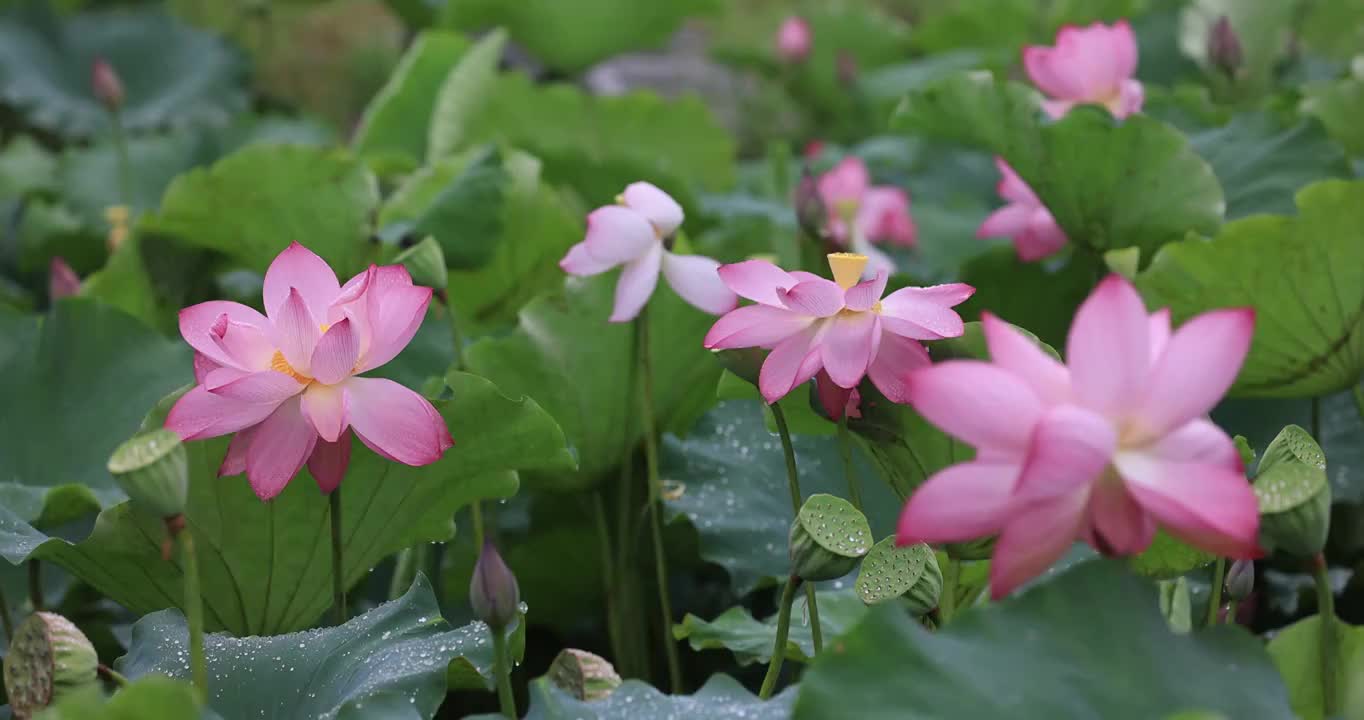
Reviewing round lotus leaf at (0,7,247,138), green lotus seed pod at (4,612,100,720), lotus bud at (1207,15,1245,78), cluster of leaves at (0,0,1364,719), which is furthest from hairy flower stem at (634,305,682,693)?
round lotus leaf at (0,7,247,138)

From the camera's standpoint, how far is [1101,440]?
1.24 feet

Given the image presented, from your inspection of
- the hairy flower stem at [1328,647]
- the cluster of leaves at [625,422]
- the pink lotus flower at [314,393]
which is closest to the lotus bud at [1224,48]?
the cluster of leaves at [625,422]

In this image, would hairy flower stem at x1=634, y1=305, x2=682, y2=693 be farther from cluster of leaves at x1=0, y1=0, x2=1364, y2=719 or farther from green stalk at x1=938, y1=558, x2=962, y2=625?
green stalk at x1=938, y1=558, x2=962, y2=625

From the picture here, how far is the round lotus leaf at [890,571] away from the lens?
1.72 feet

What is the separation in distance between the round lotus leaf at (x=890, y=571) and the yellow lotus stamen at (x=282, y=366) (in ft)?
0.81

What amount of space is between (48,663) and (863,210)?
1.06m

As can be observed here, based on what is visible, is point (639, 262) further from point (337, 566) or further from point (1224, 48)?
point (1224, 48)

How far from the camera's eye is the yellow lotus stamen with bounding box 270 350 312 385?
0.53 metres

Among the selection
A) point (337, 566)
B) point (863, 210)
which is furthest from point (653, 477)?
point (863, 210)

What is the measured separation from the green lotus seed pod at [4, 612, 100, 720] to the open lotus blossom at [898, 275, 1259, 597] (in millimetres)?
318

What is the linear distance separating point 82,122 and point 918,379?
1.86 m

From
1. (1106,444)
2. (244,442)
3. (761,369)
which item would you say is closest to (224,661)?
(244,442)

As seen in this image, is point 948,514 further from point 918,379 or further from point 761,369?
point 761,369

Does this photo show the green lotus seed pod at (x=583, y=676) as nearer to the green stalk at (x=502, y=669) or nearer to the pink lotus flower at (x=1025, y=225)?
the green stalk at (x=502, y=669)
